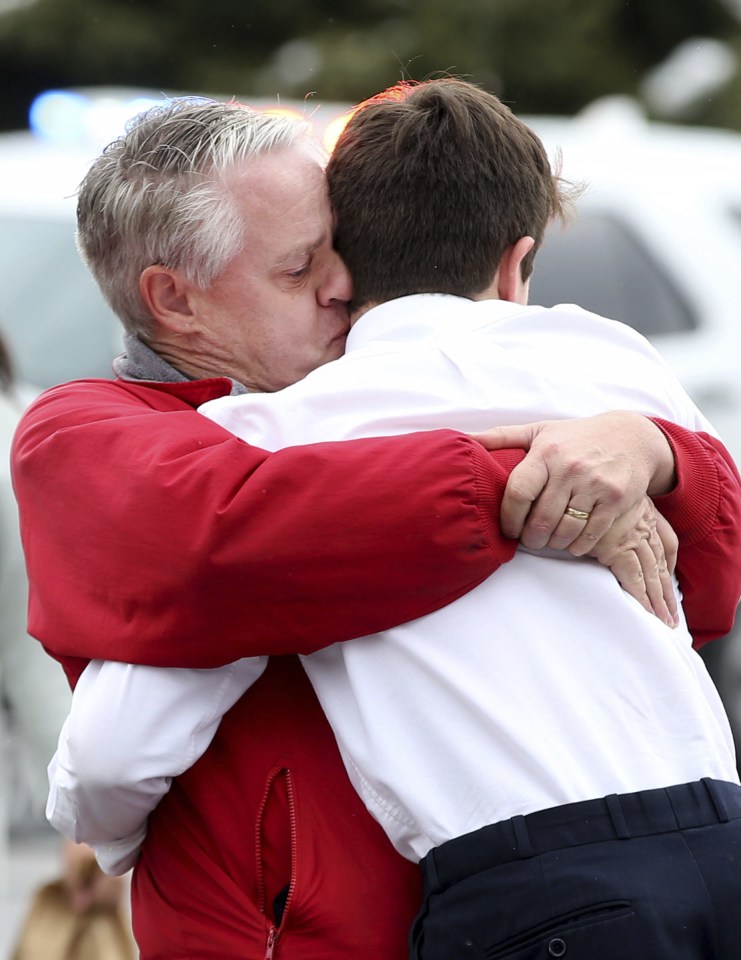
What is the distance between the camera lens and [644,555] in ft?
6.23

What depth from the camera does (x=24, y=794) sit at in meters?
3.69

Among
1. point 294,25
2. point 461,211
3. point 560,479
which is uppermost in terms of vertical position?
point 461,211

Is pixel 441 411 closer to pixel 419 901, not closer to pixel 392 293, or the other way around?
pixel 392 293

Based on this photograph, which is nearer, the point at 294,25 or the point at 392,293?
the point at 392,293

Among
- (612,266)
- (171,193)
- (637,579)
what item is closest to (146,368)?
(171,193)

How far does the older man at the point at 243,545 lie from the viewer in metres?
1.80

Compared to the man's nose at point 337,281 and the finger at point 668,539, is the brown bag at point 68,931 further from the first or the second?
the finger at point 668,539

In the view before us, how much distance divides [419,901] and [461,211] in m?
0.89

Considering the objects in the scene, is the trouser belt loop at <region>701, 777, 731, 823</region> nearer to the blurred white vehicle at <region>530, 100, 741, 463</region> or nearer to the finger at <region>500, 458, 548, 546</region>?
the finger at <region>500, 458, 548, 546</region>

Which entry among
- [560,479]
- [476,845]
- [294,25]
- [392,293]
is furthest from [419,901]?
[294,25]

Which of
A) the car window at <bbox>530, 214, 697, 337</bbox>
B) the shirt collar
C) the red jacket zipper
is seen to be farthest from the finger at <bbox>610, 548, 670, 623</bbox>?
the car window at <bbox>530, 214, 697, 337</bbox>

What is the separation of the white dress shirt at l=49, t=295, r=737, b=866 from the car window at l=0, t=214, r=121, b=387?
255 centimetres

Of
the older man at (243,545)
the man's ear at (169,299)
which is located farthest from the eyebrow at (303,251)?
the man's ear at (169,299)

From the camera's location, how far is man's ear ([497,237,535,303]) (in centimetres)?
214
